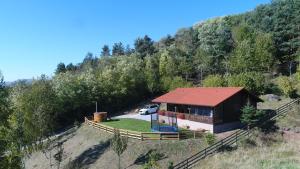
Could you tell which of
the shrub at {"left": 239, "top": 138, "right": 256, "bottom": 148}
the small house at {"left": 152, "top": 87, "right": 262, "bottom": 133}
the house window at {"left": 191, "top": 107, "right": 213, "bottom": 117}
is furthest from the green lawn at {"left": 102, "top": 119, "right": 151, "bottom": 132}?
the shrub at {"left": 239, "top": 138, "right": 256, "bottom": 148}

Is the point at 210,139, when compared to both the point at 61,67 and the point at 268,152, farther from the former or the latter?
the point at 61,67

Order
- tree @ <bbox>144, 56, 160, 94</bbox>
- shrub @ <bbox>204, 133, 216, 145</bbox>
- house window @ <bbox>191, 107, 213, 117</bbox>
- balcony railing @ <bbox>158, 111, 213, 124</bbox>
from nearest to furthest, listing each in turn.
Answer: shrub @ <bbox>204, 133, 216, 145</bbox>
balcony railing @ <bbox>158, 111, 213, 124</bbox>
house window @ <bbox>191, 107, 213, 117</bbox>
tree @ <bbox>144, 56, 160, 94</bbox>

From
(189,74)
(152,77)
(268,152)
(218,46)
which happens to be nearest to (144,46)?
(189,74)

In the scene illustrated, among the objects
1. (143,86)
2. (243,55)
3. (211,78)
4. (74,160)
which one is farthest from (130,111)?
(74,160)

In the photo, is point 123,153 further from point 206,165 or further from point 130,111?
point 130,111

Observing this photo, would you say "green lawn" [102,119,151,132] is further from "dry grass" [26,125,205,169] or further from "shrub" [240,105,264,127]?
"shrub" [240,105,264,127]

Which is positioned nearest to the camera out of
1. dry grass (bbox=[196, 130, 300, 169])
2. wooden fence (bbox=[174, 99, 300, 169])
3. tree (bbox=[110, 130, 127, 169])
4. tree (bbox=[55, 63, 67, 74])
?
dry grass (bbox=[196, 130, 300, 169])
